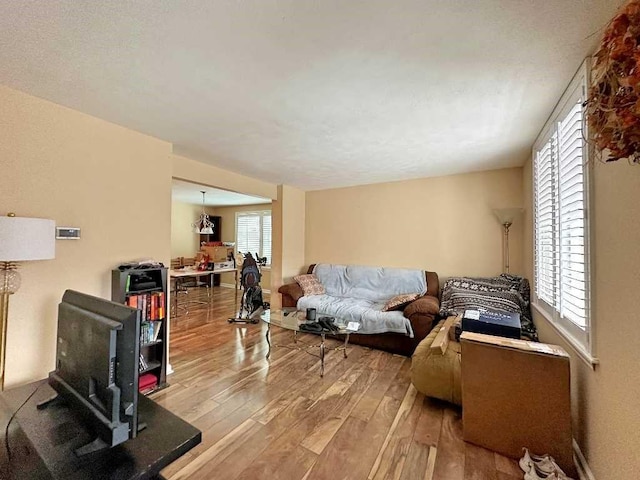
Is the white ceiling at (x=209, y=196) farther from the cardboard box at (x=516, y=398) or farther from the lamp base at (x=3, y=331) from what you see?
the cardboard box at (x=516, y=398)

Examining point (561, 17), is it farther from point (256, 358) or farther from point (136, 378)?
point (256, 358)

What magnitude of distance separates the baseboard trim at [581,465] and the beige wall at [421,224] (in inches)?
88.2

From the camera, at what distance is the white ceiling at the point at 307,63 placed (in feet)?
Result: 3.91

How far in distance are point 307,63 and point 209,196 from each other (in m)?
5.40

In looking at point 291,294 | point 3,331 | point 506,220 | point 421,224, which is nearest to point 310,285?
point 291,294

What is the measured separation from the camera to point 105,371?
0.82 metres

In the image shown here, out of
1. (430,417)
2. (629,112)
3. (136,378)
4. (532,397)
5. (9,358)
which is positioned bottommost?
(430,417)

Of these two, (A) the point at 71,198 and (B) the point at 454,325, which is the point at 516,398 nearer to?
(B) the point at 454,325

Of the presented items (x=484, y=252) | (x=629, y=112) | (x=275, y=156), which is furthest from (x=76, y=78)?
(x=484, y=252)

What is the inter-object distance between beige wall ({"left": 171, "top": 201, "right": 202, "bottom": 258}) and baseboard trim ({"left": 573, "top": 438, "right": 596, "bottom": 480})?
778cm

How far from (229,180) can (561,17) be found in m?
3.50

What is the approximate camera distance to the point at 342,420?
2.02m

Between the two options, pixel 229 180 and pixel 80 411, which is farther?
pixel 229 180

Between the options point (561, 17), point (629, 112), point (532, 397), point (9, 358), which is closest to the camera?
point (629, 112)
